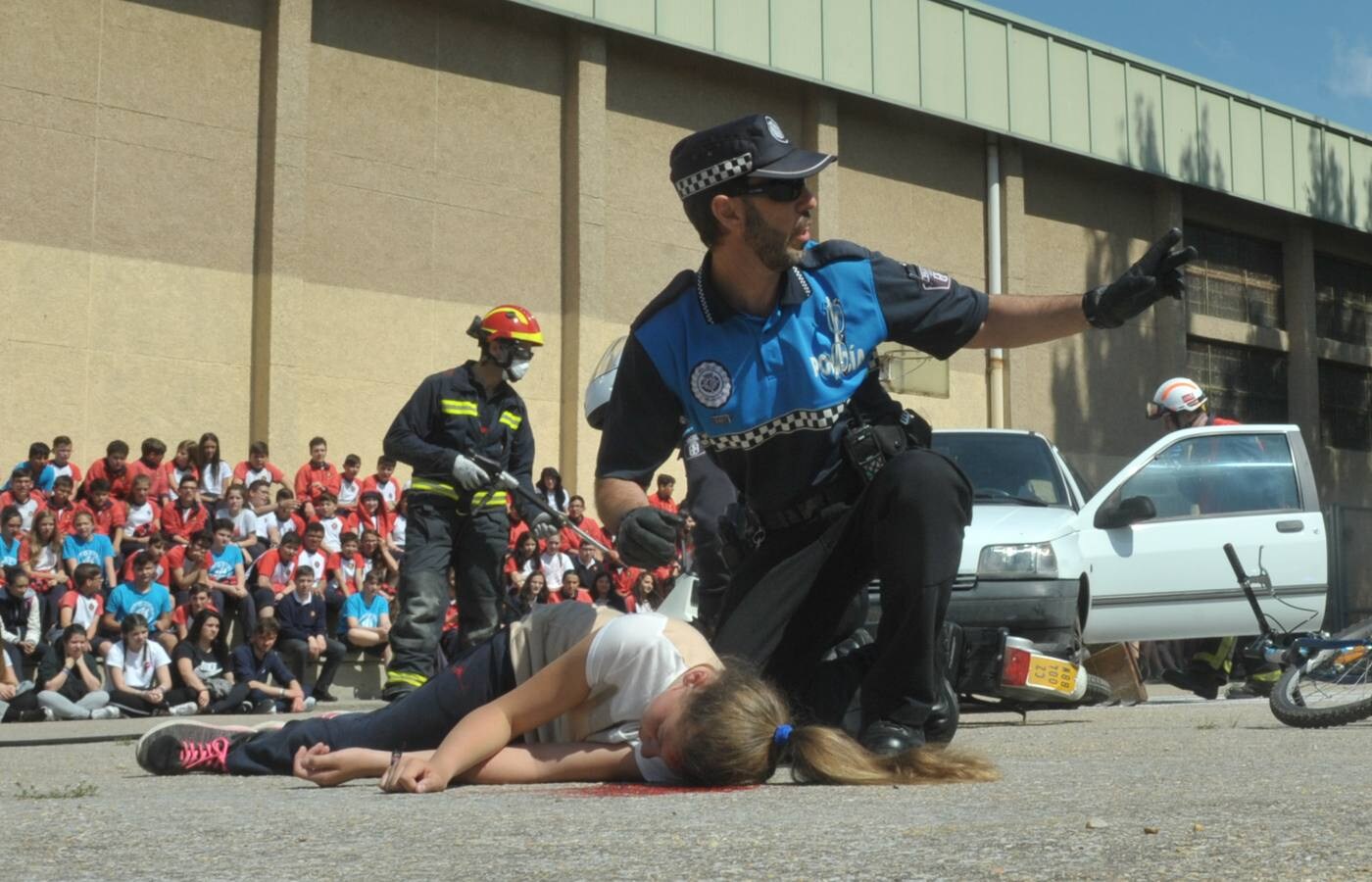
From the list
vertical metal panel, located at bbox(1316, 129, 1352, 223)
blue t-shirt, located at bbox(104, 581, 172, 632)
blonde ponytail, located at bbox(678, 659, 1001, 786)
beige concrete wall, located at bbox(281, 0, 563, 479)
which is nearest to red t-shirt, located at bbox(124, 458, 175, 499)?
blue t-shirt, located at bbox(104, 581, 172, 632)

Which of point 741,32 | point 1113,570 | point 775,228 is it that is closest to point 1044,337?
point 775,228

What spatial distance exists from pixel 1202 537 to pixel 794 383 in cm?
660

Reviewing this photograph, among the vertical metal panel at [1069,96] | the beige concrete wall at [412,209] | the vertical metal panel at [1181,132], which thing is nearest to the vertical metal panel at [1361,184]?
the vertical metal panel at [1181,132]

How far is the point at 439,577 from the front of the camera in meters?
9.74

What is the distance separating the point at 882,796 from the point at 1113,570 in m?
7.00

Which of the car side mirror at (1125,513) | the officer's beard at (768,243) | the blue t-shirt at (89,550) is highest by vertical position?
the officer's beard at (768,243)

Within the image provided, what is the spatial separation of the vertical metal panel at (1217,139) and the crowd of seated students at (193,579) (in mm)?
15993

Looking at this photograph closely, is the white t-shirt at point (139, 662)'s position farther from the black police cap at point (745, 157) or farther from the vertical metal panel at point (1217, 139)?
the vertical metal panel at point (1217, 139)

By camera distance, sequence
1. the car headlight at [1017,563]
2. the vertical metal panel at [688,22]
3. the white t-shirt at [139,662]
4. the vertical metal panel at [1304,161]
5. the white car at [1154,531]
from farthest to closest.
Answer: the vertical metal panel at [1304,161] → the vertical metal panel at [688,22] → the white t-shirt at [139,662] → the white car at [1154,531] → the car headlight at [1017,563]

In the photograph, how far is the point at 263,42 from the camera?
19.5 metres

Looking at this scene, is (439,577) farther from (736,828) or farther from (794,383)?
(736,828)

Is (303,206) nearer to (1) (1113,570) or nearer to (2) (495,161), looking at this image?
(2) (495,161)

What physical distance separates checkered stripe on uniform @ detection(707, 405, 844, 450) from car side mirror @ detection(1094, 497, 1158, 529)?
5.63 m

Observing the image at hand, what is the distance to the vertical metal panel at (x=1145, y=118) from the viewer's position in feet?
93.7
